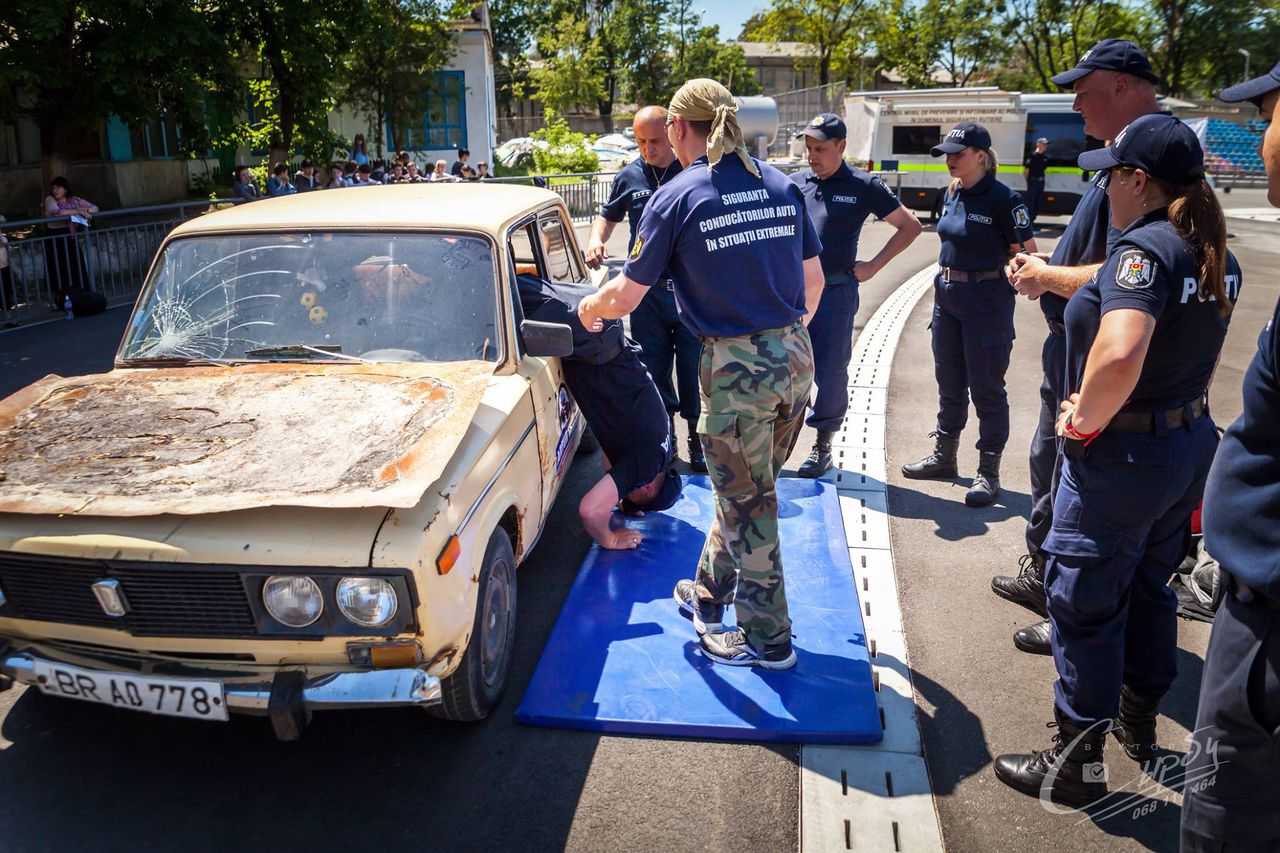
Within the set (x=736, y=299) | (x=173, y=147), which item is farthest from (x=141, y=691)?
(x=173, y=147)

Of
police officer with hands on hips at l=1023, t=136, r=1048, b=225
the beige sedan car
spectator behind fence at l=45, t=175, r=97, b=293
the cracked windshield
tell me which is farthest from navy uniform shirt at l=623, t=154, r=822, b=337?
police officer with hands on hips at l=1023, t=136, r=1048, b=225

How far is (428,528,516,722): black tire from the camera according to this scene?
11.1ft

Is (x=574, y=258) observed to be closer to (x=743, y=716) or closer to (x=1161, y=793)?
(x=743, y=716)

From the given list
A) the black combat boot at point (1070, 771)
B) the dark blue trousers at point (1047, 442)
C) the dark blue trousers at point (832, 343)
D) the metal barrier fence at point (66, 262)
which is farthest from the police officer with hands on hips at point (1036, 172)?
the black combat boot at point (1070, 771)

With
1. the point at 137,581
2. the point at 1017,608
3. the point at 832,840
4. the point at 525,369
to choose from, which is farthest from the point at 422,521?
the point at 1017,608

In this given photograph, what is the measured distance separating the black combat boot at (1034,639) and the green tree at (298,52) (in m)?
16.5

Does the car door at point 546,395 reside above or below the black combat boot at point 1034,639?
above

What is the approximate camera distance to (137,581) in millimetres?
2900

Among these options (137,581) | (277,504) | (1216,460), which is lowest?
(137,581)

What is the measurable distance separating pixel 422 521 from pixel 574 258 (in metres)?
3.11

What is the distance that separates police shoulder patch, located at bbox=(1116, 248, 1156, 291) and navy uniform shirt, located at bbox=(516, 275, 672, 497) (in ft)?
7.36

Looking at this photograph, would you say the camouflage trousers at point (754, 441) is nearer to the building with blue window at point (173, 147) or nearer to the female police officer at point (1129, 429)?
the female police officer at point (1129, 429)

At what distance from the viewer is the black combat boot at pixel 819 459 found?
602 cm

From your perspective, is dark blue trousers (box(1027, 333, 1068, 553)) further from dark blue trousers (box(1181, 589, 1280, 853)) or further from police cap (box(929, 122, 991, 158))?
dark blue trousers (box(1181, 589, 1280, 853))
